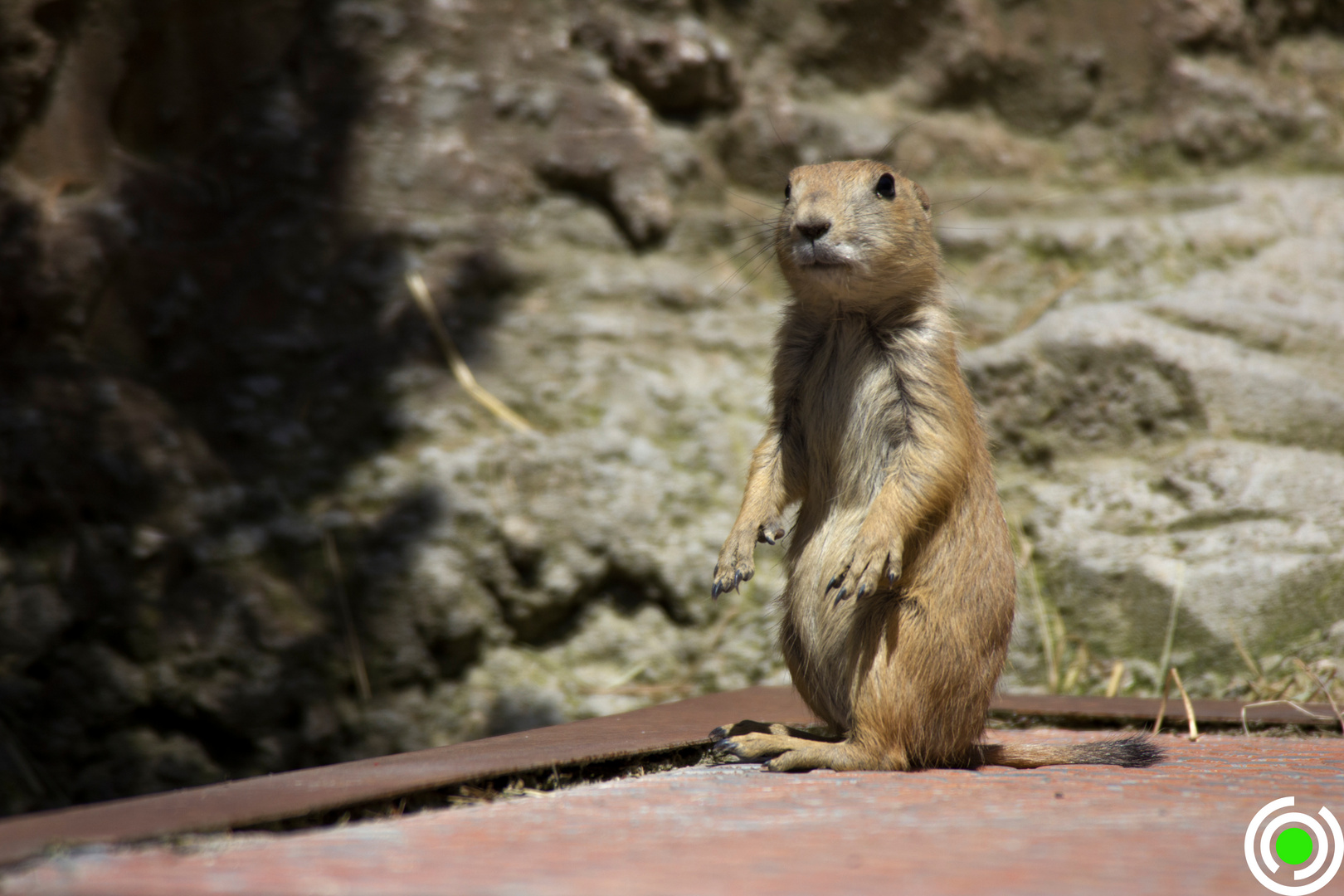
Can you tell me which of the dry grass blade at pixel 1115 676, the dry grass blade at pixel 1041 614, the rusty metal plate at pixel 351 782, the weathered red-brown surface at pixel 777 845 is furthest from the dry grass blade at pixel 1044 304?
the weathered red-brown surface at pixel 777 845

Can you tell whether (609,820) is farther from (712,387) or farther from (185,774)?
(712,387)

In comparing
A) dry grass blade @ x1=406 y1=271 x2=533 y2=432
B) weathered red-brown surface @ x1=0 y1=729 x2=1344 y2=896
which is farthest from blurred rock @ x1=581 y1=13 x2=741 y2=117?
weathered red-brown surface @ x1=0 y1=729 x2=1344 y2=896

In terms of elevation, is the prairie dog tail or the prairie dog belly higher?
the prairie dog belly

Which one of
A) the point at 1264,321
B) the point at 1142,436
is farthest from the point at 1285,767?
the point at 1264,321

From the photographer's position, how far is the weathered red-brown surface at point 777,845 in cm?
143

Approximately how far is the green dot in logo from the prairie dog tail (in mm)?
755

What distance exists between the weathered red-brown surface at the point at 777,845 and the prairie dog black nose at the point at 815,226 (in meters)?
1.34

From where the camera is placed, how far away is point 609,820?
1.89 meters

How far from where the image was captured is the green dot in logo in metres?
1.61

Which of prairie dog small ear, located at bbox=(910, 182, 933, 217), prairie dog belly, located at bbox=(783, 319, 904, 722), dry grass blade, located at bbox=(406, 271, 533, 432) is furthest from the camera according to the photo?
dry grass blade, located at bbox=(406, 271, 533, 432)

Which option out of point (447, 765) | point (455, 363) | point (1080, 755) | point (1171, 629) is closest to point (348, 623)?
point (455, 363)

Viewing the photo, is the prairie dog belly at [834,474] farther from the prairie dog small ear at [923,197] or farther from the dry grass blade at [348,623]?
the dry grass blade at [348,623]

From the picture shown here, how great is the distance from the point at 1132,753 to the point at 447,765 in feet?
5.12

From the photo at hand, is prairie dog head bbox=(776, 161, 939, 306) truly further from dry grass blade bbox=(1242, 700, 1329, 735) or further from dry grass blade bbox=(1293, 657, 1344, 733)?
dry grass blade bbox=(1293, 657, 1344, 733)
